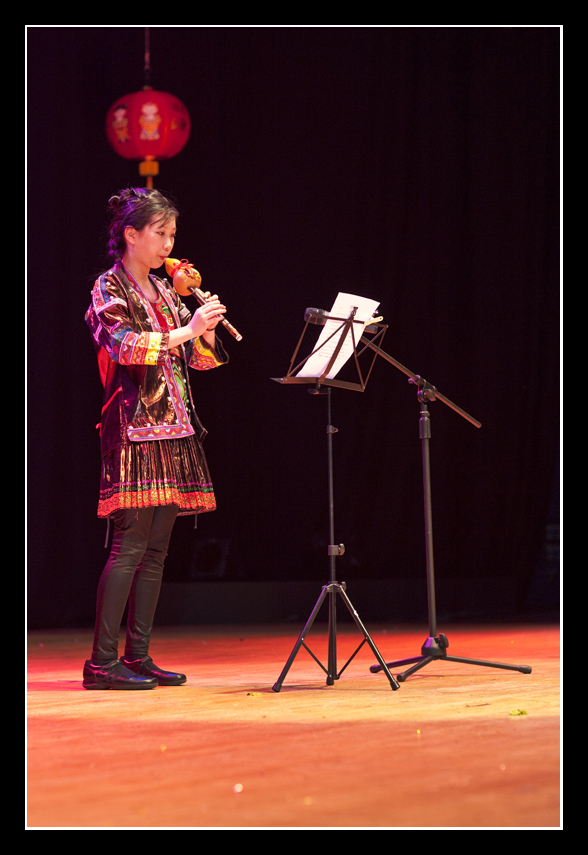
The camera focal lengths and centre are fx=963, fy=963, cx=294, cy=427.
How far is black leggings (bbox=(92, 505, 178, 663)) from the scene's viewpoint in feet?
8.87

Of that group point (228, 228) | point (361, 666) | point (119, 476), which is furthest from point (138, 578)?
point (228, 228)

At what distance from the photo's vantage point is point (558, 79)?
484 centimetres

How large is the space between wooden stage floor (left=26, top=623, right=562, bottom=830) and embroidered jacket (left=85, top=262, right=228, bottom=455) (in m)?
0.73

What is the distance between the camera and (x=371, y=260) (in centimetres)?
472

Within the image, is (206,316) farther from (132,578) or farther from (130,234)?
(132,578)

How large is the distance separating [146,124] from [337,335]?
1.85 m

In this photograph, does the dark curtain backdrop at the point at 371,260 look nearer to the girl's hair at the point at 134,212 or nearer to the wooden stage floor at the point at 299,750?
the wooden stage floor at the point at 299,750

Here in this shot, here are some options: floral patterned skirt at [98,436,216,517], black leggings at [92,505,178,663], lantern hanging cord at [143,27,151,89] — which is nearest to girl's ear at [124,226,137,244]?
floral patterned skirt at [98,436,216,517]

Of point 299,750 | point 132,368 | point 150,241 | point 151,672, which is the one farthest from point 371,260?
point 299,750

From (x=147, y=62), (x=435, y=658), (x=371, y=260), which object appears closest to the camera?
(x=435, y=658)

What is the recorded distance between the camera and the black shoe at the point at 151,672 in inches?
108

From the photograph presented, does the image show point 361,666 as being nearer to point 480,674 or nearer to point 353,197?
point 480,674

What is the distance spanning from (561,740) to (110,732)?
0.94 metres

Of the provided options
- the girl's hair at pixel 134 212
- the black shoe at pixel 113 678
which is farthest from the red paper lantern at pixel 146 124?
the black shoe at pixel 113 678
